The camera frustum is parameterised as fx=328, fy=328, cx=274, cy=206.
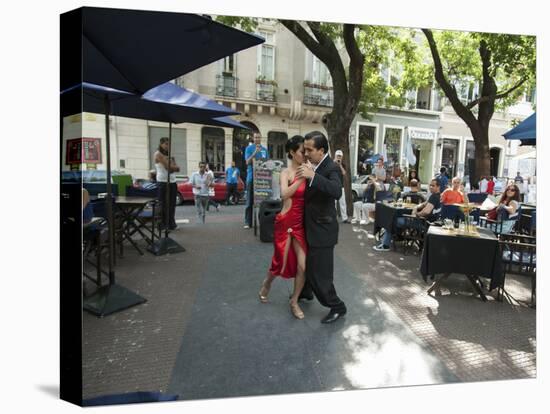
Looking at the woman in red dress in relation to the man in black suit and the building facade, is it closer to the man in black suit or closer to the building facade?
the man in black suit

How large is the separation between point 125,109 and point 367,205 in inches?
112

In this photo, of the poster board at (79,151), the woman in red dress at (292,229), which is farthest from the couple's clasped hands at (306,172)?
the poster board at (79,151)

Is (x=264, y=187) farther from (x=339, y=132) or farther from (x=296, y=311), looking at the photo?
(x=296, y=311)

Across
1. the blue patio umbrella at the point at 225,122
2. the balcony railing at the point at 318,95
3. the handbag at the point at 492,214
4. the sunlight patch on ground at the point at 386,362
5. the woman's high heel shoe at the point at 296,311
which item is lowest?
the sunlight patch on ground at the point at 386,362

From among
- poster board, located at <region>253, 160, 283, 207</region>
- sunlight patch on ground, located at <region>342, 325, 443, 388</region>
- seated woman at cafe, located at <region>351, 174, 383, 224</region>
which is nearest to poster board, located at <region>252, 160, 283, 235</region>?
poster board, located at <region>253, 160, 283, 207</region>

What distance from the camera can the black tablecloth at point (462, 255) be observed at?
3.34 m

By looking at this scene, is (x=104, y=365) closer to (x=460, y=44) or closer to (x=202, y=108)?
(x=202, y=108)

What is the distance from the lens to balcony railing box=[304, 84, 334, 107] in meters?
3.00

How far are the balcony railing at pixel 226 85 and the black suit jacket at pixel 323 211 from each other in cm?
109

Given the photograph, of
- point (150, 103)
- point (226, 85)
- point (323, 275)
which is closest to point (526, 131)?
point (323, 275)

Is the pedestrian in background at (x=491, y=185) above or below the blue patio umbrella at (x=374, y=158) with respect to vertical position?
below

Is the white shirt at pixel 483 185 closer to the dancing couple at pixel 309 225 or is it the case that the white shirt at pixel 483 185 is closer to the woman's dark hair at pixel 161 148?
the dancing couple at pixel 309 225
